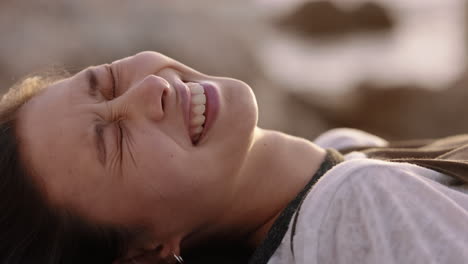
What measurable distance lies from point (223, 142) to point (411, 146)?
36.3 inches

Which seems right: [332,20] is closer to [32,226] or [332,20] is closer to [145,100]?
[145,100]

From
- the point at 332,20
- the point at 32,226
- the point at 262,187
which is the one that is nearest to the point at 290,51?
the point at 332,20

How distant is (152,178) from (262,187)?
0.99ft

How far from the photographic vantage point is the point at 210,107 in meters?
1.44

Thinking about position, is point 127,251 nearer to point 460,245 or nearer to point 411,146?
point 460,245

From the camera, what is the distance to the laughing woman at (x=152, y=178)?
4.03 ft

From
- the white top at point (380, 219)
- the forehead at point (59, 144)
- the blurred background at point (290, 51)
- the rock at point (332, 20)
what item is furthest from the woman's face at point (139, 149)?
the rock at point (332, 20)

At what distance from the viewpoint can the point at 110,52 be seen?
→ 3.80m

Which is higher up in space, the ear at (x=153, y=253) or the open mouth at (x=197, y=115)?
the open mouth at (x=197, y=115)

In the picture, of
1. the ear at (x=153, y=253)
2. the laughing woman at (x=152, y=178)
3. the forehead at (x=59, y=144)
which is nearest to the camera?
the laughing woman at (x=152, y=178)

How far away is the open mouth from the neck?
0.14m

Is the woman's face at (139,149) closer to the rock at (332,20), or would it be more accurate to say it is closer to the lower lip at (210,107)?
the lower lip at (210,107)

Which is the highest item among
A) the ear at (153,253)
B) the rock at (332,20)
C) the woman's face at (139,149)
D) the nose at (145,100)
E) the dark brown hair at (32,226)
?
the nose at (145,100)

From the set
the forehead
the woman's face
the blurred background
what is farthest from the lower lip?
the blurred background
